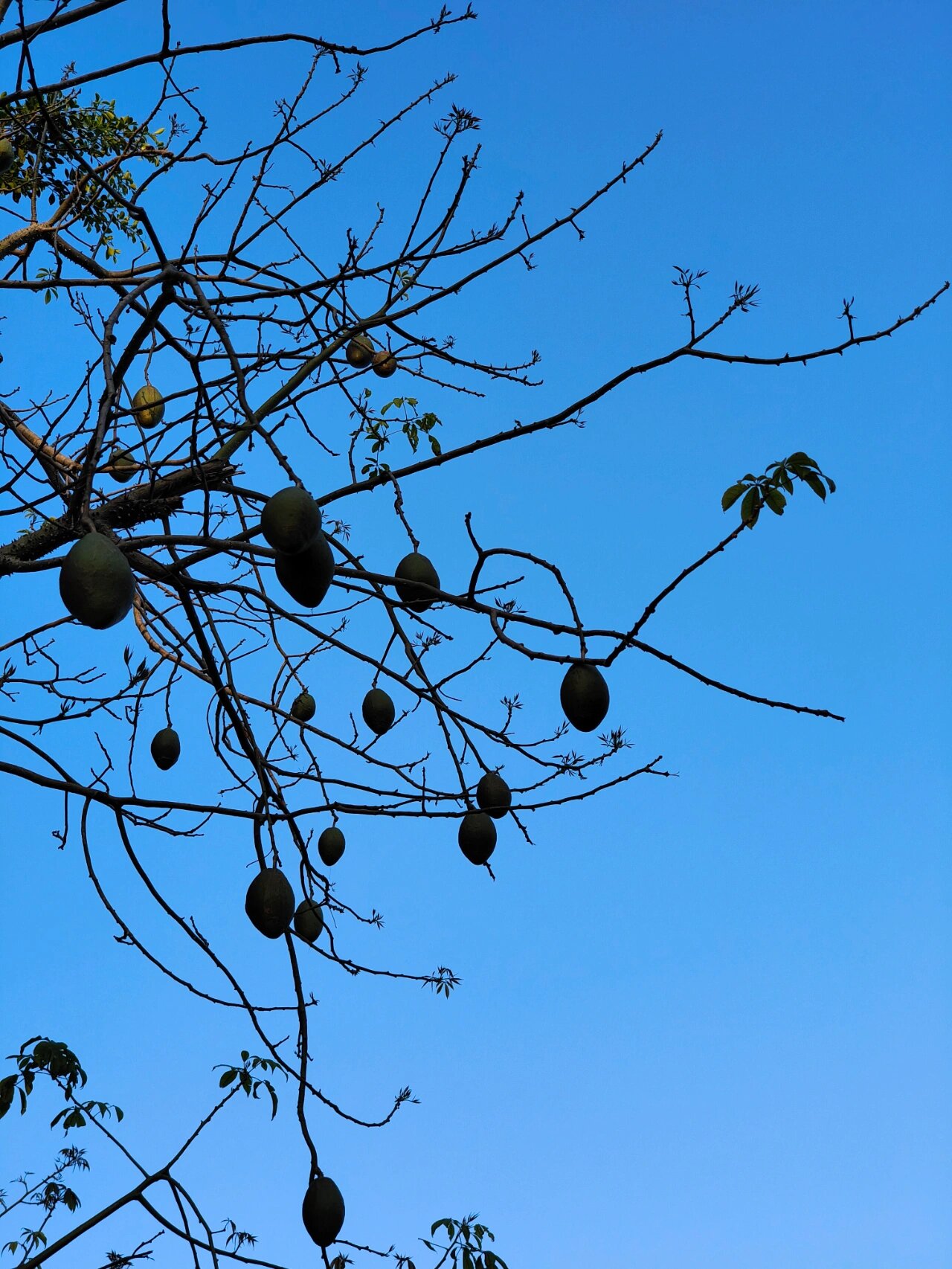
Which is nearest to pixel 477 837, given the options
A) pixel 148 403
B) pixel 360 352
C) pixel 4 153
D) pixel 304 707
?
pixel 304 707

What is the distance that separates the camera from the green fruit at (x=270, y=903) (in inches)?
94.1

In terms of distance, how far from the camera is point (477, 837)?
262cm

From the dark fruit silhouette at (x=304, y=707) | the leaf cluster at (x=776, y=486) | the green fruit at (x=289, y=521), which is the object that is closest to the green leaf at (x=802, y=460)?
the leaf cluster at (x=776, y=486)

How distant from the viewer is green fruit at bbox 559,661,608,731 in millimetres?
2170

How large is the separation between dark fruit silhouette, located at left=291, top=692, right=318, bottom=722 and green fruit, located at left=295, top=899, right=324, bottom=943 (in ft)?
2.62

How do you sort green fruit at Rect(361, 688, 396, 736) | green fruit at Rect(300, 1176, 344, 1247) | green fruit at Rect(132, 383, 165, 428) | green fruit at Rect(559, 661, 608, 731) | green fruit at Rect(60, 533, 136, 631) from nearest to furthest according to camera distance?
green fruit at Rect(60, 533, 136, 631), green fruit at Rect(559, 661, 608, 731), green fruit at Rect(300, 1176, 344, 1247), green fruit at Rect(361, 688, 396, 736), green fruit at Rect(132, 383, 165, 428)

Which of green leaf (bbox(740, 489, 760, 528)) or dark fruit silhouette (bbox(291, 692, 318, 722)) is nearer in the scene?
green leaf (bbox(740, 489, 760, 528))

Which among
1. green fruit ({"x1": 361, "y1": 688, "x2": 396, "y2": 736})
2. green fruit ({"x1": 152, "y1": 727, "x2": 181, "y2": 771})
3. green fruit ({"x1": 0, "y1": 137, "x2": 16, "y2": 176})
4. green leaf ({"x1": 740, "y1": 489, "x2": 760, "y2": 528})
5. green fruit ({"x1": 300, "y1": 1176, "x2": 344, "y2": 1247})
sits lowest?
green fruit ({"x1": 300, "y1": 1176, "x2": 344, "y2": 1247})

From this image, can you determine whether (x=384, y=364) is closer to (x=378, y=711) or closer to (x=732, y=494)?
(x=378, y=711)

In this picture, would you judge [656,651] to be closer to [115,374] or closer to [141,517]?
[115,374]

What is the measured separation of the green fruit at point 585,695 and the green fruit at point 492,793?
45cm

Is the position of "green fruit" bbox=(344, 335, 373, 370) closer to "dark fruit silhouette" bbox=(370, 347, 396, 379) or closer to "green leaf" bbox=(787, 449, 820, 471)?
"dark fruit silhouette" bbox=(370, 347, 396, 379)

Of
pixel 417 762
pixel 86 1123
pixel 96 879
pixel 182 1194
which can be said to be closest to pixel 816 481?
pixel 417 762

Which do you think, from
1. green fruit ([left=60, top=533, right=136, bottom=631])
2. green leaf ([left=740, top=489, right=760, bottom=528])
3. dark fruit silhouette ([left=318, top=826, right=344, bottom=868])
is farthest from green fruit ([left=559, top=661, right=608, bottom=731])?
dark fruit silhouette ([left=318, top=826, right=344, bottom=868])
